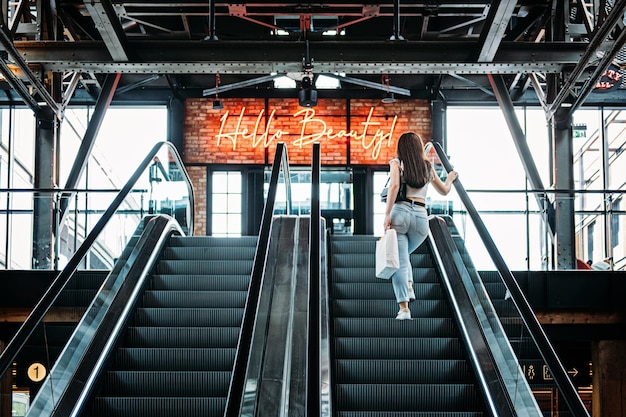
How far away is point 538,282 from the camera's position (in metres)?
11.9

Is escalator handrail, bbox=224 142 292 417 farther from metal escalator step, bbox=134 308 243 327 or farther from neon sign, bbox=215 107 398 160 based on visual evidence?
neon sign, bbox=215 107 398 160

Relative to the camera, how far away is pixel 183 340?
792 cm

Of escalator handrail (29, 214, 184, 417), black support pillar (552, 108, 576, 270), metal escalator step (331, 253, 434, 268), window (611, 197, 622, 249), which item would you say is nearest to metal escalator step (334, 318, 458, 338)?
metal escalator step (331, 253, 434, 268)

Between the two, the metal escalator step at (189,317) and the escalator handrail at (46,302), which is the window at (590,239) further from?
the metal escalator step at (189,317)

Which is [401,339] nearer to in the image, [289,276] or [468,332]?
[468,332]

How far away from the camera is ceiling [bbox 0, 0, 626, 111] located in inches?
471

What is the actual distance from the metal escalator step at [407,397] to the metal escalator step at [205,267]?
99.6 inches

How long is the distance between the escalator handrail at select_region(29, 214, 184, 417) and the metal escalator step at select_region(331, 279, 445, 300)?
190cm

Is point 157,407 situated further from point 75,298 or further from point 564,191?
point 564,191

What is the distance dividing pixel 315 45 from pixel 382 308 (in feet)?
16.2

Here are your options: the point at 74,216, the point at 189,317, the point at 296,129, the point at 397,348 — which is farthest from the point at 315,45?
the point at 296,129

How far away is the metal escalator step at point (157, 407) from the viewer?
6.91 m

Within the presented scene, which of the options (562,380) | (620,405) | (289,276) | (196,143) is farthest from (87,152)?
(562,380)

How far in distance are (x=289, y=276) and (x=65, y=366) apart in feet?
8.01
